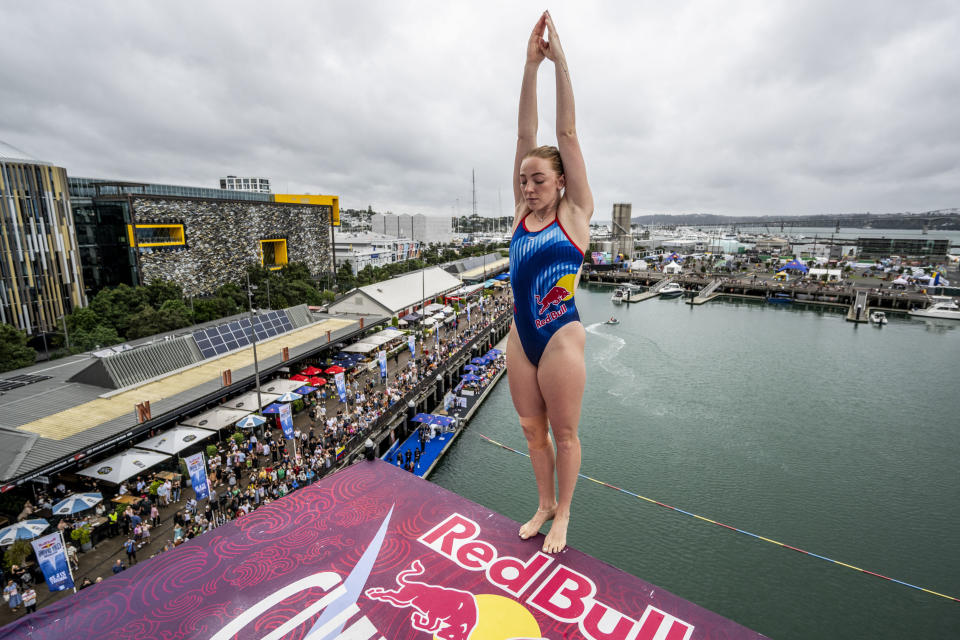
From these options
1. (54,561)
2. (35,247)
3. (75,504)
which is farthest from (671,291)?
(54,561)

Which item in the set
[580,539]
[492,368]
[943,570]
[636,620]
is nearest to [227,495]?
[580,539]

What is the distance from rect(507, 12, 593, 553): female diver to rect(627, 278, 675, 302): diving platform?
6018cm

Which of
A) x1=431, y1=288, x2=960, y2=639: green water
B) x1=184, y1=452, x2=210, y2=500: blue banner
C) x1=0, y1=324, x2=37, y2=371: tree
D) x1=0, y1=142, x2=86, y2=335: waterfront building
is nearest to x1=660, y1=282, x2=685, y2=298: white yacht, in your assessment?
x1=431, y1=288, x2=960, y2=639: green water

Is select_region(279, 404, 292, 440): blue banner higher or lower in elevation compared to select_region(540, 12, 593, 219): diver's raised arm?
lower

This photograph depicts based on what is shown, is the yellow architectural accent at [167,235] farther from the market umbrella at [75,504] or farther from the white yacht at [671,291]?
the white yacht at [671,291]

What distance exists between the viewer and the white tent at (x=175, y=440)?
14.1 meters

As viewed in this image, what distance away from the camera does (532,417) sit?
5234 mm

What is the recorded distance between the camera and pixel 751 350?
38.1m

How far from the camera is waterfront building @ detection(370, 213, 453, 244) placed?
115 m

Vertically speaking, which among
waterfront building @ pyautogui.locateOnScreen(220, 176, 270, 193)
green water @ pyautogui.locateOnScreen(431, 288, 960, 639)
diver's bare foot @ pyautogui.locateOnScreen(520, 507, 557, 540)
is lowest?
green water @ pyautogui.locateOnScreen(431, 288, 960, 639)

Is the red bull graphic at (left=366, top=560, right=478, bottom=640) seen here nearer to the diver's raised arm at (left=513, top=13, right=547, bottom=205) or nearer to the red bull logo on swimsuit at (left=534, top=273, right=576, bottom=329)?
the red bull logo on swimsuit at (left=534, top=273, right=576, bottom=329)

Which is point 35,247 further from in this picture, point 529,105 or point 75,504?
point 529,105

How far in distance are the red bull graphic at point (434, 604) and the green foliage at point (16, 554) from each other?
10.7m

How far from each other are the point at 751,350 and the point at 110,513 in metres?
41.0
